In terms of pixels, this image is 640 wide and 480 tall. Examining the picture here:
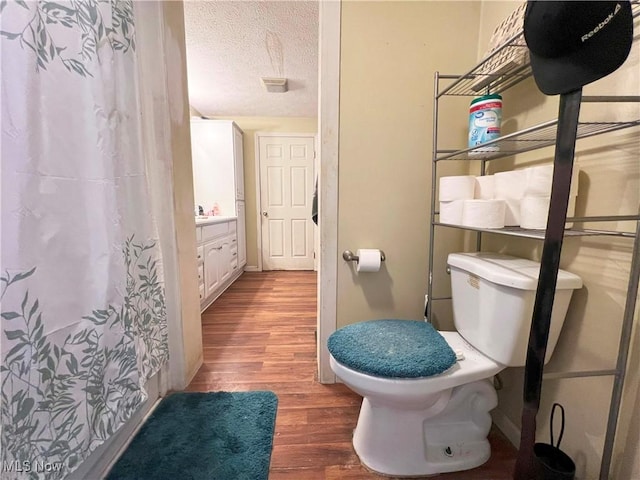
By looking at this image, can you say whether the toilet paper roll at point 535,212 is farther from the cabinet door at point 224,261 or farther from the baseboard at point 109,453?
the cabinet door at point 224,261

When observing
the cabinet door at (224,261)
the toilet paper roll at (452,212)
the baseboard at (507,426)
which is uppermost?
the toilet paper roll at (452,212)

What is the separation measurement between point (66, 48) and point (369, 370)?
115 centimetres

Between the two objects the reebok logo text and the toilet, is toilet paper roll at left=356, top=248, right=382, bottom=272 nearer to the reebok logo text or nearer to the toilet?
the toilet

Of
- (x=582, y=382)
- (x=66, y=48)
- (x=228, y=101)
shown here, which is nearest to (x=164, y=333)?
(x=66, y=48)

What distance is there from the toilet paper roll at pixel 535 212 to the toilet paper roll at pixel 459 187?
0.68 ft

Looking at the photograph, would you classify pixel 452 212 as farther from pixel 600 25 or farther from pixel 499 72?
pixel 600 25

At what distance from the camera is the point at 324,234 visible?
1.30 metres

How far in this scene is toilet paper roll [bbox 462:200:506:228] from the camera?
853mm

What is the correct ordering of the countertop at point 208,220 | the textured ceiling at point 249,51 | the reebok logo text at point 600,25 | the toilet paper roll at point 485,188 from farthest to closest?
1. the countertop at point 208,220
2. the textured ceiling at point 249,51
3. the toilet paper roll at point 485,188
4. the reebok logo text at point 600,25

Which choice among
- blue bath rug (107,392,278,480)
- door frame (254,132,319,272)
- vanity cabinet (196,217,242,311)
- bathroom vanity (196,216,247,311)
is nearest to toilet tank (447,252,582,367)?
blue bath rug (107,392,278,480)

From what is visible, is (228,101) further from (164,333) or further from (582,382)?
(582,382)

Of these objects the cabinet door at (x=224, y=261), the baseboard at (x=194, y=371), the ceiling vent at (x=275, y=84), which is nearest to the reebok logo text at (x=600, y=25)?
the baseboard at (x=194, y=371)

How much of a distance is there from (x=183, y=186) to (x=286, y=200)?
2.43 metres

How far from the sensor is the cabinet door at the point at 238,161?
10.8ft
